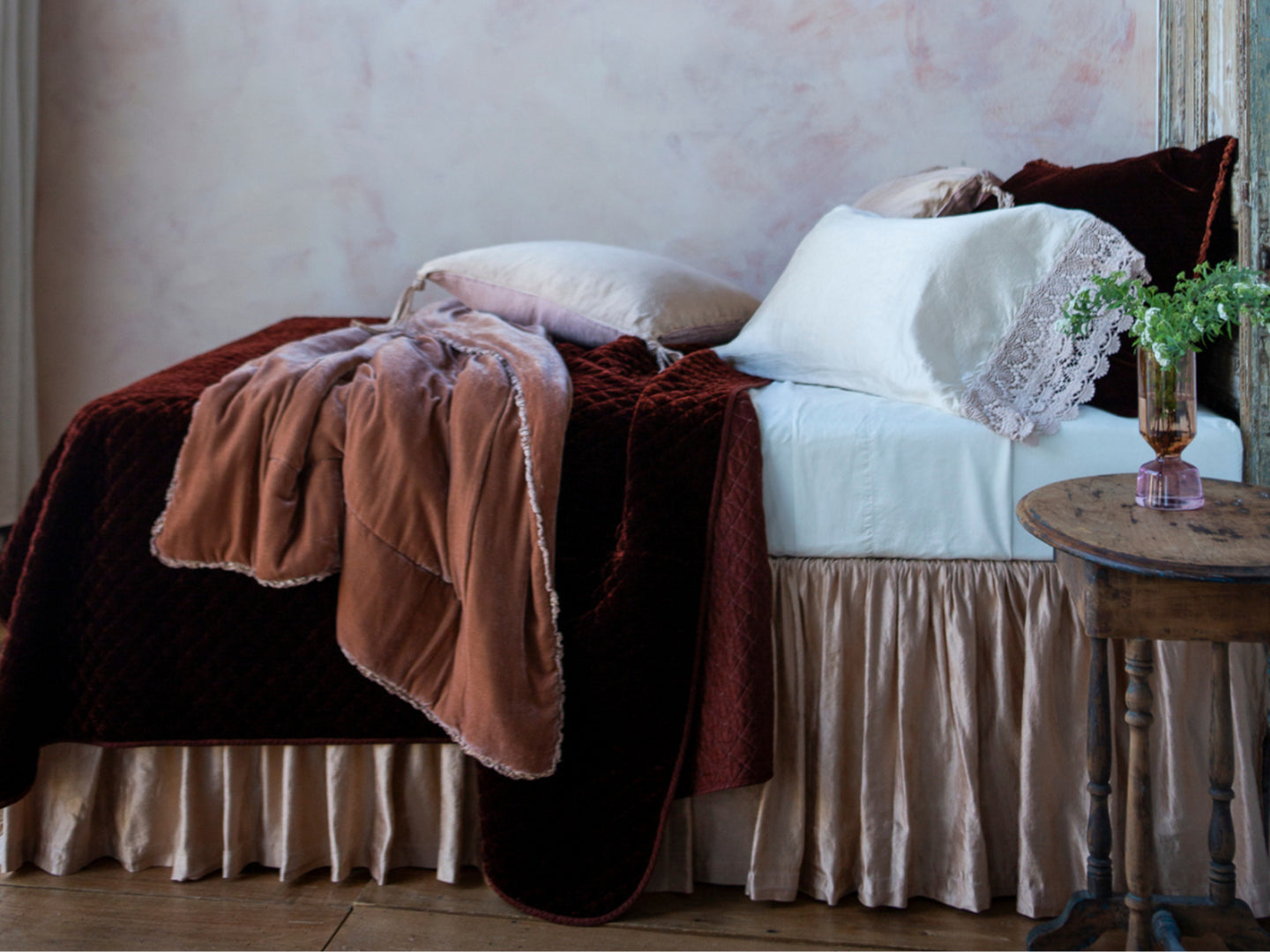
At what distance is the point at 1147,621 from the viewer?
105 centimetres

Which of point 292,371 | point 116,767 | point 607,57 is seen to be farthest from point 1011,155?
point 116,767

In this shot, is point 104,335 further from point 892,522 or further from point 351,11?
point 892,522

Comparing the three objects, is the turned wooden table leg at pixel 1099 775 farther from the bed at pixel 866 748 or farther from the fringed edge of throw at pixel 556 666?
the fringed edge of throw at pixel 556 666

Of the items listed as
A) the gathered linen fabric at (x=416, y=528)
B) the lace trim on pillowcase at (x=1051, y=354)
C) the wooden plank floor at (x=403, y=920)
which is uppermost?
the lace trim on pillowcase at (x=1051, y=354)

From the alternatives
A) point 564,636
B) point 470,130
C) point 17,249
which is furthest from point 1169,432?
point 17,249

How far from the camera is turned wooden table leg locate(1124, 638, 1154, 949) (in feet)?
3.65

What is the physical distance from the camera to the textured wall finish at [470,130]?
2.47 m

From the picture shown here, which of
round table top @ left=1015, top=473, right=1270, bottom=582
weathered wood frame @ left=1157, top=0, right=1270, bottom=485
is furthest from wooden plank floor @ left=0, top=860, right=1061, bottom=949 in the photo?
weathered wood frame @ left=1157, top=0, right=1270, bottom=485

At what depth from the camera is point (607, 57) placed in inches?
102

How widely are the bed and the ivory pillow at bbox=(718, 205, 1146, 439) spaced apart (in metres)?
0.04

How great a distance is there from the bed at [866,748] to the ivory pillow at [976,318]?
0.12ft

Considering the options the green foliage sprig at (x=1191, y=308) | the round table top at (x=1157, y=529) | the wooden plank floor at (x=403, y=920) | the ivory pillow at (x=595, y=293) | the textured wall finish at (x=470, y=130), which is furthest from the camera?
the textured wall finish at (x=470, y=130)

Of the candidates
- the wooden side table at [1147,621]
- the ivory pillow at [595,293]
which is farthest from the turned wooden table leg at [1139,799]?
the ivory pillow at [595,293]

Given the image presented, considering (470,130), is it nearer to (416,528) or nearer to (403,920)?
(416,528)
